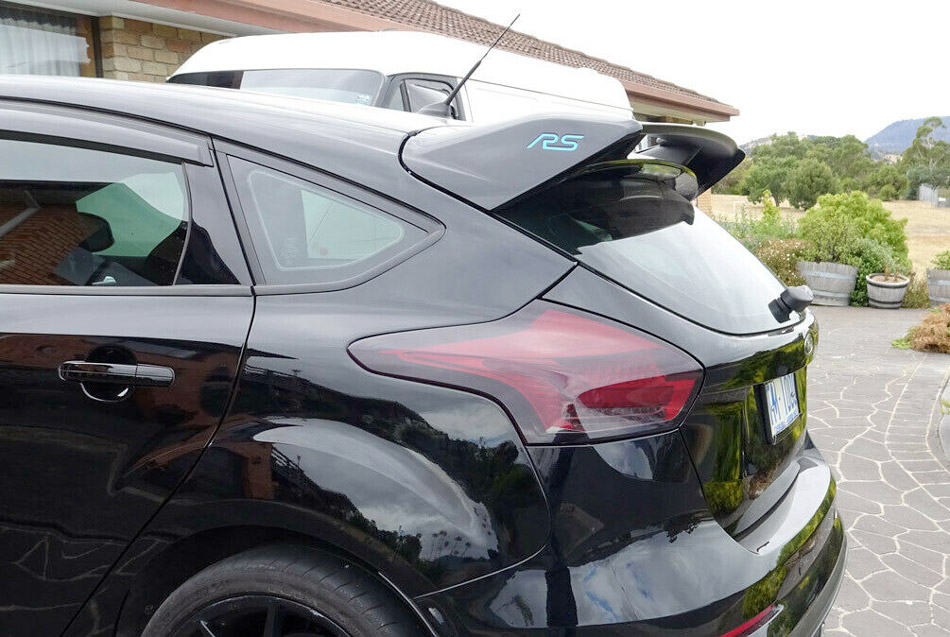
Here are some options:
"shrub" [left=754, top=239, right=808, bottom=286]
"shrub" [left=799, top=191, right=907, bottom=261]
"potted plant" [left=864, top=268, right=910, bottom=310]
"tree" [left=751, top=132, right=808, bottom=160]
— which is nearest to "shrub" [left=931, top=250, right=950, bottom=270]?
"shrub" [left=799, top=191, right=907, bottom=261]

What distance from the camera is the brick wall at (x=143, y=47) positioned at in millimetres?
8359

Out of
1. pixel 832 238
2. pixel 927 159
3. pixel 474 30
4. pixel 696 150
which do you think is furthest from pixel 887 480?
pixel 927 159

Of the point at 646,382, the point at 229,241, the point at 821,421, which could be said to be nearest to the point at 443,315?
the point at 646,382

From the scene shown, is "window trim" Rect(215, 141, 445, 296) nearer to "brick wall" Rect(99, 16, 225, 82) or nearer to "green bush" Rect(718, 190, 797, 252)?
"brick wall" Rect(99, 16, 225, 82)

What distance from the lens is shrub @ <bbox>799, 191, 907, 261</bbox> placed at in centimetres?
1286

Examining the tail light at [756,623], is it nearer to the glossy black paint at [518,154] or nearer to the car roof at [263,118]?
the glossy black paint at [518,154]

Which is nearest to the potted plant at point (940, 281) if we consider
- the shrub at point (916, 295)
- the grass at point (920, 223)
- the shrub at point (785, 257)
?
the shrub at point (916, 295)

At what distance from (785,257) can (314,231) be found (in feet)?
40.2

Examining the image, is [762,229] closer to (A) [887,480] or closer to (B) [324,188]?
(A) [887,480]

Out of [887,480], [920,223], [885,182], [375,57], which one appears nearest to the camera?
[887,480]

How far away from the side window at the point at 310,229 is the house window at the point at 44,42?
24.4 feet

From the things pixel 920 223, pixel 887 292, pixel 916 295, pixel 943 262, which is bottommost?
pixel 920 223

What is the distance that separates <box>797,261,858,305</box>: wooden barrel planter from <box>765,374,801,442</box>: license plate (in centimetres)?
1112

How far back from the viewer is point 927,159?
64.9 meters
